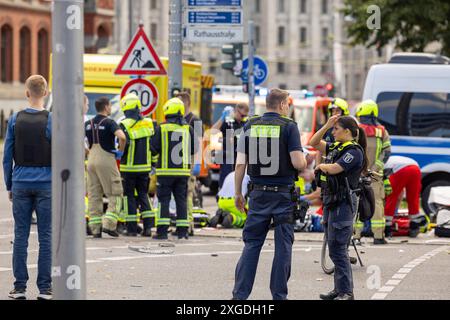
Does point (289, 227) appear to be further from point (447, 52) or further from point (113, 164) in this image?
point (447, 52)

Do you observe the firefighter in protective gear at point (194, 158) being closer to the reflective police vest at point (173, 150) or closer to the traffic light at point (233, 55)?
the reflective police vest at point (173, 150)

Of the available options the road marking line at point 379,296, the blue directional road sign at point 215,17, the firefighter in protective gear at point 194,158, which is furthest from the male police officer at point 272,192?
the blue directional road sign at point 215,17

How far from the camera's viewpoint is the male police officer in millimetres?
10383

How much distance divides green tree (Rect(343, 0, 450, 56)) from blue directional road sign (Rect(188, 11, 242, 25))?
10.1 metres

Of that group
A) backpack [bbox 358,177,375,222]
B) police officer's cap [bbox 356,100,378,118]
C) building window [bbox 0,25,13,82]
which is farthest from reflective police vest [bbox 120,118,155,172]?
building window [bbox 0,25,13,82]

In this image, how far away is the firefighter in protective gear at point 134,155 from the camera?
16516mm

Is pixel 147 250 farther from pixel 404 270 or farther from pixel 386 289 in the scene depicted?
pixel 386 289

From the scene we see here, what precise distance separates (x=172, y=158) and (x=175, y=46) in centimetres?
340

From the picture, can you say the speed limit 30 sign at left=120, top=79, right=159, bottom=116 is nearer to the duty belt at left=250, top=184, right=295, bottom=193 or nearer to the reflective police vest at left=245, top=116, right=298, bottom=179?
the reflective police vest at left=245, top=116, right=298, bottom=179

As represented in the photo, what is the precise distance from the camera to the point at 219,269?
13.3 meters

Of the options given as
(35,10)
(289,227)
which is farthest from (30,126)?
(35,10)

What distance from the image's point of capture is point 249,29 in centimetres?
2609

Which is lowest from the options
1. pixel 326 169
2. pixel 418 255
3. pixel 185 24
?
pixel 418 255
